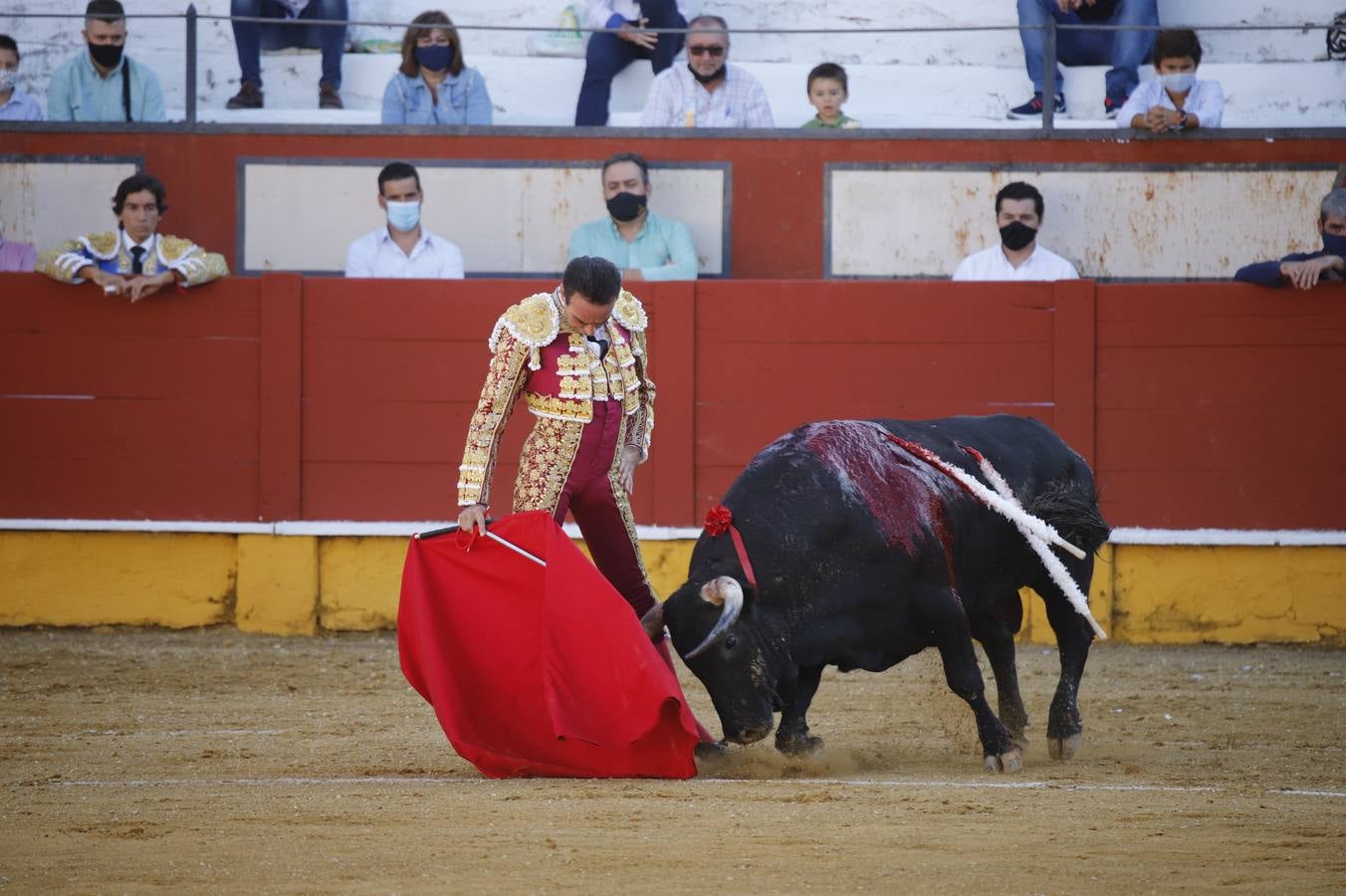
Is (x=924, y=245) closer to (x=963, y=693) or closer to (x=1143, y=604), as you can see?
(x=1143, y=604)

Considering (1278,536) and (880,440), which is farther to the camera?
(1278,536)

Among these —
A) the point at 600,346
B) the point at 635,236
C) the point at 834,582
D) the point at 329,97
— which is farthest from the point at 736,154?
the point at 834,582

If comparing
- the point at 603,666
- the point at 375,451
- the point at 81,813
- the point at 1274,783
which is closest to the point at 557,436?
the point at 603,666

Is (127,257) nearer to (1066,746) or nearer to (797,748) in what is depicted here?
(797,748)

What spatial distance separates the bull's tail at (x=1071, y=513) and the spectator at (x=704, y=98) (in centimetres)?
332

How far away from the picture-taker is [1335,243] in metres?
7.02

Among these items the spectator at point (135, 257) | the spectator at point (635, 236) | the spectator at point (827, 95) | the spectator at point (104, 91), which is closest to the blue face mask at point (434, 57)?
the spectator at point (635, 236)

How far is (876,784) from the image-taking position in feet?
13.8

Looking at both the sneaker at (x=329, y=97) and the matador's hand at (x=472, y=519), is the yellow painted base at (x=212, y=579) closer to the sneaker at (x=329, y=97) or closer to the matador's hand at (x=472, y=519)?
the sneaker at (x=329, y=97)

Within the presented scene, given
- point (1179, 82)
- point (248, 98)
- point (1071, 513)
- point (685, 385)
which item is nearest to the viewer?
point (1071, 513)

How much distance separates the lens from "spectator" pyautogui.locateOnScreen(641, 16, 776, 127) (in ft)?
25.7

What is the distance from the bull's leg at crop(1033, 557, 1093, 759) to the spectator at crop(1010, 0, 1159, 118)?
344cm

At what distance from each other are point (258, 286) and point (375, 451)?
790 millimetres

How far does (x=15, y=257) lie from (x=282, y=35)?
1716 millimetres
